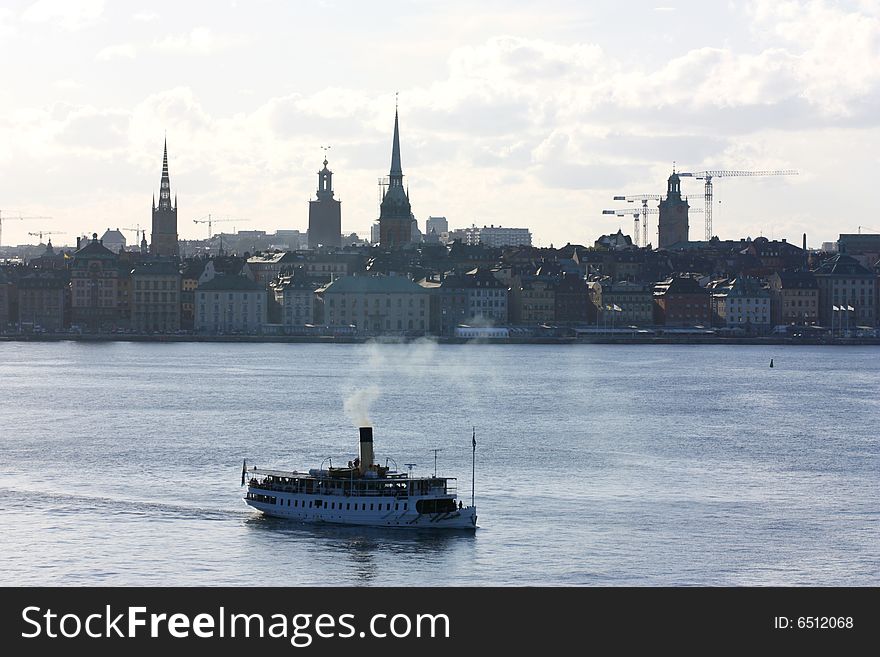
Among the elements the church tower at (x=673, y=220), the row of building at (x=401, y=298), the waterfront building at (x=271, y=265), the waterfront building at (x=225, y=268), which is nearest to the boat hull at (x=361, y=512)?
the row of building at (x=401, y=298)

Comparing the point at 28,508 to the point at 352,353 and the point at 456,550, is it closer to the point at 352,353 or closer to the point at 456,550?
the point at 456,550

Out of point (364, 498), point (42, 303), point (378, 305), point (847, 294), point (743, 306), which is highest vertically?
point (847, 294)

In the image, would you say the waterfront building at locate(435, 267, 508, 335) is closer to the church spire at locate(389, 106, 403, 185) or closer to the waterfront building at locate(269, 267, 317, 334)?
the waterfront building at locate(269, 267, 317, 334)

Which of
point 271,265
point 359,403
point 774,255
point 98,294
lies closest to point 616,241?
point 774,255

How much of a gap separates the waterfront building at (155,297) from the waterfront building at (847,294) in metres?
43.8

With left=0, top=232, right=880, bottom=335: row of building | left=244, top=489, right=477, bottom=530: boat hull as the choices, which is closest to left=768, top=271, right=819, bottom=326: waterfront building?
left=0, top=232, right=880, bottom=335: row of building

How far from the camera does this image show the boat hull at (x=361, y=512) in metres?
32.8

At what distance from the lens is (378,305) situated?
122m

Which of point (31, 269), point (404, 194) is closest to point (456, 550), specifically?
point (31, 269)

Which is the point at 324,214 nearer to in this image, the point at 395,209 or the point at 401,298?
the point at 395,209

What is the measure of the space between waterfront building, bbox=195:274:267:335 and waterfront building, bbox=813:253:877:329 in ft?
126

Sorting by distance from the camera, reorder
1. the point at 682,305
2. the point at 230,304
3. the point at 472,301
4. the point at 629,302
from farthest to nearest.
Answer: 1. the point at 629,302
2. the point at 682,305
3. the point at 230,304
4. the point at 472,301

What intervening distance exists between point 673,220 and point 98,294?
78522 mm
